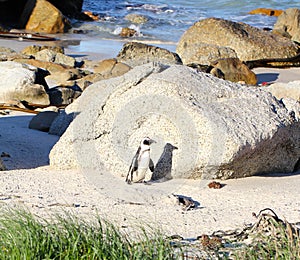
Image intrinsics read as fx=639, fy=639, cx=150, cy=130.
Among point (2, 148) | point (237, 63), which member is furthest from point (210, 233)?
point (237, 63)

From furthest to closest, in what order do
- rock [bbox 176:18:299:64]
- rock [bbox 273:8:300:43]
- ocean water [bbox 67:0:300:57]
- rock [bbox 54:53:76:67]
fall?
rock [bbox 273:8:300:43]
ocean water [bbox 67:0:300:57]
rock [bbox 176:18:299:64]
rock [bbox 54:53:76:67]

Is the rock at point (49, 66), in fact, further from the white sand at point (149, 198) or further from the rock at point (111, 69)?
the white sand at point (149, 198)

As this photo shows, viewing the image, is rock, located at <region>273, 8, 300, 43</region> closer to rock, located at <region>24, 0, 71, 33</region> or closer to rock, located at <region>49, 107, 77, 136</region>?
rock, located at <region>24, 0, 71, 33</region>

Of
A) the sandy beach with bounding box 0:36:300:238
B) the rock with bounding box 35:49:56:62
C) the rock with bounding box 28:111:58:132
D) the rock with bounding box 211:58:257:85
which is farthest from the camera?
the rock with bounding box 35:49:56:62

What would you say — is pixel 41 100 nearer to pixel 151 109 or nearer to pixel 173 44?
pixel 151 109

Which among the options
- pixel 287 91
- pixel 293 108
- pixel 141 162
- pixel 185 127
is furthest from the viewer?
pixel 287 91

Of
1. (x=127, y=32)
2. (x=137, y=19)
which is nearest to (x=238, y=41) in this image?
(x=127, y=32)

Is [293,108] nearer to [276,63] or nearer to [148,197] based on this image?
[148,197]

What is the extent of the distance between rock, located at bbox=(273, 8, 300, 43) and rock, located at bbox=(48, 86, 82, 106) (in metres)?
11.9

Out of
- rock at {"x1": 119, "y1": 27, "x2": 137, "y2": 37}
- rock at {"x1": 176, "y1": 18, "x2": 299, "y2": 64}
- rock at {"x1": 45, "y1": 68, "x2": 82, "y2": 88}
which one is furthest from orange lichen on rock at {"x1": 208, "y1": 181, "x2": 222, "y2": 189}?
rock at {"x1": 119, "y1": 27, "x2": 137, "y2": 37}

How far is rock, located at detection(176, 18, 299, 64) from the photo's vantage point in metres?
16.5

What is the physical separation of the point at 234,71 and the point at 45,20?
11030 mm

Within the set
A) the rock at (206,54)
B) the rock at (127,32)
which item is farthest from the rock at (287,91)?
the rock at (127,32)

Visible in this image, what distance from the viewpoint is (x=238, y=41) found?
16781 mm
